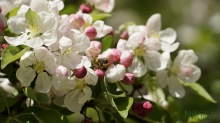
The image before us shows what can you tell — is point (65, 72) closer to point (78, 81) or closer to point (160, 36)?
point (78, 81)

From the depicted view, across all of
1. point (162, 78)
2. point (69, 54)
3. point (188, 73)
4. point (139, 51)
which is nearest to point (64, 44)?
point (69, 54)

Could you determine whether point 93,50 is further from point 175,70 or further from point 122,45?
point 175,70

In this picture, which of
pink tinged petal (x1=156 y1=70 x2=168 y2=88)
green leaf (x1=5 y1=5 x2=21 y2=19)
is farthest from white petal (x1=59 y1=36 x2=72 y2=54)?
pink tinged petal (x1=156 y1=70 x2=168 y2=88)

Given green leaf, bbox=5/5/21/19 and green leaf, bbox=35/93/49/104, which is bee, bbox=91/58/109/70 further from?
green leaf, bbox=5/5/21/19

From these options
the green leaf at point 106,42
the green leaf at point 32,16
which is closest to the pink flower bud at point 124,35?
the green leaf at point 106,42

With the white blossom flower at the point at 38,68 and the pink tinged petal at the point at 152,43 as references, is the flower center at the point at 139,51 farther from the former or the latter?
the white blossom flower at the point at 38,68

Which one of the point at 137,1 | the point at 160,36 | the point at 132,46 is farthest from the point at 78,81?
the point at 137,1
